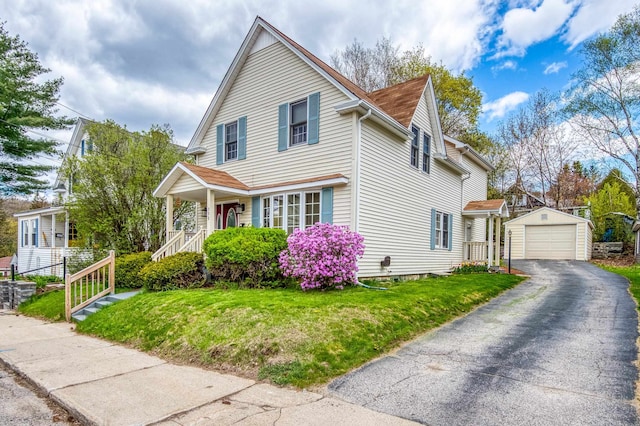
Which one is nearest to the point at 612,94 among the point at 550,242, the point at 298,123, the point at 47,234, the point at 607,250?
the point at 550,242

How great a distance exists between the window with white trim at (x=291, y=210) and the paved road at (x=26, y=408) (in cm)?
699

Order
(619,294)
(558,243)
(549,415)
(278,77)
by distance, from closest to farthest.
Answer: (549,415) < (619,294) < (278,77) < (558,243)

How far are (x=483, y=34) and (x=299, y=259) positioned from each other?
1459cm

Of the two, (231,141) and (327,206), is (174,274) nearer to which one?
(327,206)

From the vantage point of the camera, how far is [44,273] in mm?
18281

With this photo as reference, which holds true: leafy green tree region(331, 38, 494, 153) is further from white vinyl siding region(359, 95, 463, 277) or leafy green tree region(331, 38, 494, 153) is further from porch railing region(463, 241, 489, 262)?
white vinyl siding region(359, 95, 463, 277)

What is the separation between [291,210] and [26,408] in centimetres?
776

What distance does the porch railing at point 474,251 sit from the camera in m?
17.2

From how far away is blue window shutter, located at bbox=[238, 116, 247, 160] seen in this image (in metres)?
12.9

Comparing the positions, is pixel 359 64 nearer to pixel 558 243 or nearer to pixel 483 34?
pixel 483 34

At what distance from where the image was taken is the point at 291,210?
36.8 ft

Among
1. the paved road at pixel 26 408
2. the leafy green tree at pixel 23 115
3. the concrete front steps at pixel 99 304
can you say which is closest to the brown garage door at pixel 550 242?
the concrete front steps at pixel 99 304

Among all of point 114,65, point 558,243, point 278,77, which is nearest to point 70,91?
point 114,65

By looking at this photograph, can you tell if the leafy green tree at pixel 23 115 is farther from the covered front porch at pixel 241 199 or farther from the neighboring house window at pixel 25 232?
the covered front porch at pixel 241 199
